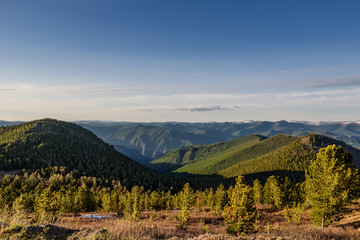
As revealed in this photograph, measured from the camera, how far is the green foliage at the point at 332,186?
2388cm

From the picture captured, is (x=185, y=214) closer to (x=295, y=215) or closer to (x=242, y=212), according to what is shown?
(x=242, y=212)

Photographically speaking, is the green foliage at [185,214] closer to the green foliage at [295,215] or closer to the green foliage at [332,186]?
the green foliage at [332,186]

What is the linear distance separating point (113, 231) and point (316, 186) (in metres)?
28.1

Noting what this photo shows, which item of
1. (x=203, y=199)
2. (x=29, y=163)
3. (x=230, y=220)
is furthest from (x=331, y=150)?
(x=29, y=163)

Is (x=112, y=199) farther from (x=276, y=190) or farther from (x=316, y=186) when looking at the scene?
(x=316, y=186)

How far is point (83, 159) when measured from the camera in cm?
19875

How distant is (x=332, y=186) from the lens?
77.8ft

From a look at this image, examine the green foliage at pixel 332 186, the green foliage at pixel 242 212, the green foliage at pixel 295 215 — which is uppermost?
the green foliage at pixel 332 186

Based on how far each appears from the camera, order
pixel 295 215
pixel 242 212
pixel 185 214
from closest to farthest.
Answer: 1. pixel 242 212
2. pixel 185 214
3. pixel 295 215

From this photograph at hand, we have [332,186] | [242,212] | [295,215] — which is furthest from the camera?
[295,215]

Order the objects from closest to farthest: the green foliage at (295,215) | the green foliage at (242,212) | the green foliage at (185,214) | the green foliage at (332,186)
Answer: the green foliage at (332,186), the green foliage at (242,212), the green foliage at (185,214), the green foliage at (295,215)

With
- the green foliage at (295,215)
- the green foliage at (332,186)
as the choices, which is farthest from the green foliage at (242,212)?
the green foliage at (295,215)

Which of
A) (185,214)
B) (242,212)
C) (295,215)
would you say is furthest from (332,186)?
(185,214)

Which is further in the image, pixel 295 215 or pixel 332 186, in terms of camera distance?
pixel 295 215
